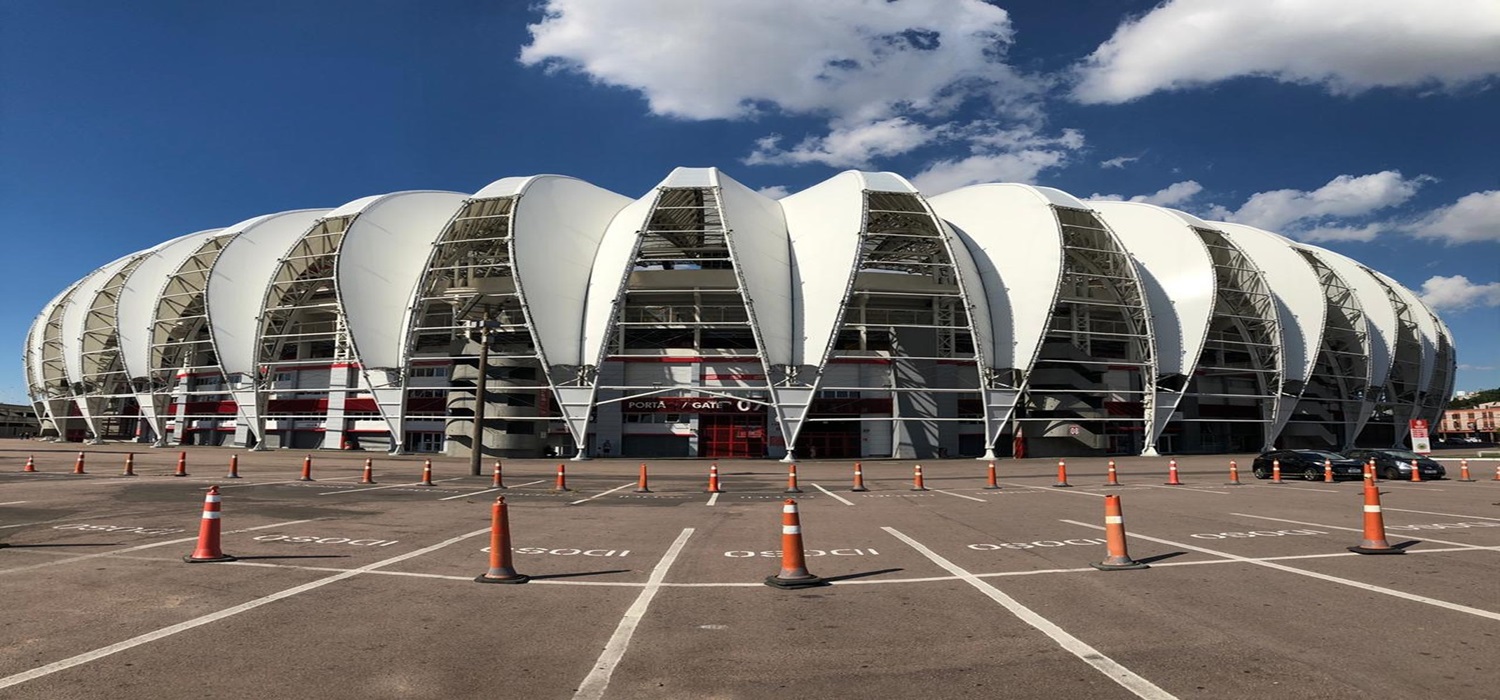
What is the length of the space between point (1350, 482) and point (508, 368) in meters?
44.6

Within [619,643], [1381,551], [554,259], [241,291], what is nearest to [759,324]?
[554,259]

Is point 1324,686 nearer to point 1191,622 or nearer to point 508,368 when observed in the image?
point 1191,622

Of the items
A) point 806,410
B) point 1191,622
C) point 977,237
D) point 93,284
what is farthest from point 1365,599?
point 93,284

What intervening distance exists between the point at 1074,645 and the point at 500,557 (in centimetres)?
564

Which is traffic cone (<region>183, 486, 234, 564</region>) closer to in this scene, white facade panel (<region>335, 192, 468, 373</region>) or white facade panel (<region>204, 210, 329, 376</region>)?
white facade panel (<region>335, 192, 468, 373</region>)

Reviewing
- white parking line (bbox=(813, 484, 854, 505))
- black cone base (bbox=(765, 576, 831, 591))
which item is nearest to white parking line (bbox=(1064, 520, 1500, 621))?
black cone base (bbox=(765, 576, 831, 591))

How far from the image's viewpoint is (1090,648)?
16.7 ft

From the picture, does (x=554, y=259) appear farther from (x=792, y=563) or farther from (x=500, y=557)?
(x=792, y=563)

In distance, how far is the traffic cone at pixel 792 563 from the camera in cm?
750

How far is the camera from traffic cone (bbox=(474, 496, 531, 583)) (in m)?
7.64

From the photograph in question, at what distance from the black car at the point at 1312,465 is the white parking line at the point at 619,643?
1052 inches

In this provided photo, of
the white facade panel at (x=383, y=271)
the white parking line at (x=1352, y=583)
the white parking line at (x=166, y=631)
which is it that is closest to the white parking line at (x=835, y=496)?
the white parking line at (x=1352, y=583)

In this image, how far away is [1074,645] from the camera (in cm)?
516

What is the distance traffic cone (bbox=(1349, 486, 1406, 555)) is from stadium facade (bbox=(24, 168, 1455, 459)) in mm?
31824
